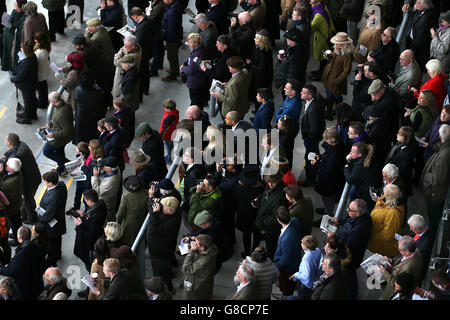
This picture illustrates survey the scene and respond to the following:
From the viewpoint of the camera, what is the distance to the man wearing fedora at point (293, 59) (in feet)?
50.5

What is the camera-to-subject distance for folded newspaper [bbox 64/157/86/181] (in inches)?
538

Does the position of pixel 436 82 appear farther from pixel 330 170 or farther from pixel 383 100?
pixel 330 170

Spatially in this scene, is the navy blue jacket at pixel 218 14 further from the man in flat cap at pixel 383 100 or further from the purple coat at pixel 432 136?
the purple coat at pixel 432 136

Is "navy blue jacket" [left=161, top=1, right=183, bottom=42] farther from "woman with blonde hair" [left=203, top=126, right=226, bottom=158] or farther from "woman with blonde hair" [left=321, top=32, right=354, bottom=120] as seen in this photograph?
"woman with blonde hair" [left=203, top=126, right=226, bottom=158]

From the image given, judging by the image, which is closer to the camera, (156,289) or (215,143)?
(156,289)

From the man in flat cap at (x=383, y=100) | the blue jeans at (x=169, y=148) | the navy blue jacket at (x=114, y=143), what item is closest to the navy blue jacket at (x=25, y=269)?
the navy blue jacket at (x=114, y=143)

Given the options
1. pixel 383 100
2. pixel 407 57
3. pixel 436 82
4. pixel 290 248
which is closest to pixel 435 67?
pixel 436 82

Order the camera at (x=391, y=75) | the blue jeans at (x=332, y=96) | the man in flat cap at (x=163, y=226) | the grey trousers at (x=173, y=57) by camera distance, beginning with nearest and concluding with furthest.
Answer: the man in flat cap at (x=163, y=226)
the camera at (x=391, y=75)
the blue jeans at (x=332, y=96)
the grey trousers at (x=173, y=57)

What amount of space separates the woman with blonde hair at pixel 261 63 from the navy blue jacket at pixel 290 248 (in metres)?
4.18

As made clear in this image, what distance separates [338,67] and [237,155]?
2.97 metres

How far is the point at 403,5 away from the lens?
1791 cm

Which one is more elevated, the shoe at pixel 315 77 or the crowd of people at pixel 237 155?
the crowd of people at pixel 237 155

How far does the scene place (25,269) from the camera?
12.2 metres

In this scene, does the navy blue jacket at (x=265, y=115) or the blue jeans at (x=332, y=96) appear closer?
the navy blue jacket at (x=265, y=115)
